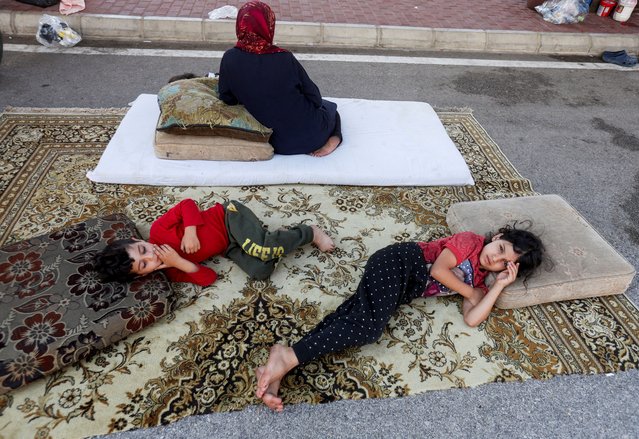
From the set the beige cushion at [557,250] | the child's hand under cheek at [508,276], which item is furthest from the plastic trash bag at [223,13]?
the child's hand under cheek at [508,276]

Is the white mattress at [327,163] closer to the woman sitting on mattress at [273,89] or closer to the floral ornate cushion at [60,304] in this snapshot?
the woman sitting on mattress at [273,89]

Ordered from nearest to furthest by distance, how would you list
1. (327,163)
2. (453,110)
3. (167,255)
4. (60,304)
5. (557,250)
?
(60,304) < (167,255) < (557,250) < (327,163) < (453,110)

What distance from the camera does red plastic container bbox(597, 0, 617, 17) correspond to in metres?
6.12

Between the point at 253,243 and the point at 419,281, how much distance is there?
0.86 metres

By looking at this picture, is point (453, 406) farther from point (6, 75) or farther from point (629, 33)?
point (629, 33)

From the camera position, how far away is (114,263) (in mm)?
1991

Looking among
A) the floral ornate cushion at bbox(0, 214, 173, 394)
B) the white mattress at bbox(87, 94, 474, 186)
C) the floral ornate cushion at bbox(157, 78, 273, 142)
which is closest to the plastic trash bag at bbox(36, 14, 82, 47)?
the white mattress at bbox(87, 94, 474, 186)

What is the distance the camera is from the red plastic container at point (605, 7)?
6.12 m

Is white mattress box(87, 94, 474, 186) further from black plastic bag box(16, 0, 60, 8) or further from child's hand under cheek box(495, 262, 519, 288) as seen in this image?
black plastic bag box(16, 0, 60, 8)

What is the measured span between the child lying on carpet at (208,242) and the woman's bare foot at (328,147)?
0.80m

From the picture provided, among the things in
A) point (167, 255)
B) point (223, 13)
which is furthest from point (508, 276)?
point (223, 13)

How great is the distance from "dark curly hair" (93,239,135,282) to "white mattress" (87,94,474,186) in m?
0.92

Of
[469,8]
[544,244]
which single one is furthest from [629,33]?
[544,244]

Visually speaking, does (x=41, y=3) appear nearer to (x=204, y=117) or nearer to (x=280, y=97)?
(x=204, y=117)
